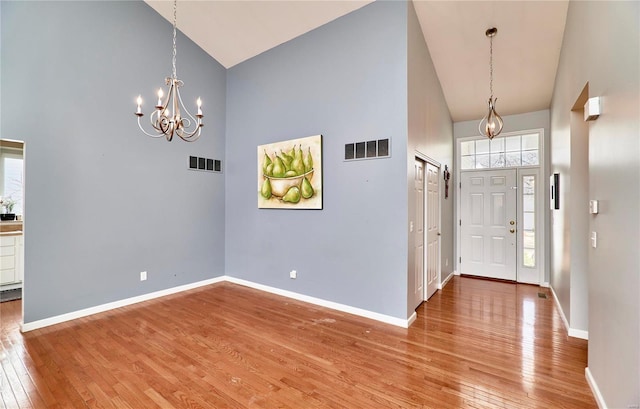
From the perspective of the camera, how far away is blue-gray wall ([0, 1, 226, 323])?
3180 millimetres

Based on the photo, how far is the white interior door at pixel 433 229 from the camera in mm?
4199

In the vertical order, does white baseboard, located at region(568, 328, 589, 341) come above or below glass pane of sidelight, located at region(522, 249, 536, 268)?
below

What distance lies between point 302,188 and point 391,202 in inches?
53.0

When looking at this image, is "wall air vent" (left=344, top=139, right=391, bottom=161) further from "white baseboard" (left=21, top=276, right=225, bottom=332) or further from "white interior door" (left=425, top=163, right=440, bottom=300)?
"white baseboard" (left=21, top=276, right=225, bottom=332)

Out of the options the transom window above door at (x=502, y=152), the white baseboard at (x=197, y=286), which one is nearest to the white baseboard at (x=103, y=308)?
the white baseboard at (x=197, y=286)

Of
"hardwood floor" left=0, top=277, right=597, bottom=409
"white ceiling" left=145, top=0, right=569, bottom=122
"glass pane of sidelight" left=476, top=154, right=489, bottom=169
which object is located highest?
"white ceiling" left=145, top=0, right=569, bottom=122

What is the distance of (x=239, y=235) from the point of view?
5.00m

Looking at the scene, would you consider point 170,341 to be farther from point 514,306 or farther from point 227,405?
point 514,306

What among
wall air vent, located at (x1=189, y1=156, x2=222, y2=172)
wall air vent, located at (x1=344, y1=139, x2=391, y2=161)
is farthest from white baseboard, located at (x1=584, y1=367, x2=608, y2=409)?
wall air vent, located at (x1=189, y1=156, x2=222, y2=172)

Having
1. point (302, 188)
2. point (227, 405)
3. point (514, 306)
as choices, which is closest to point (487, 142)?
point (514, 306)

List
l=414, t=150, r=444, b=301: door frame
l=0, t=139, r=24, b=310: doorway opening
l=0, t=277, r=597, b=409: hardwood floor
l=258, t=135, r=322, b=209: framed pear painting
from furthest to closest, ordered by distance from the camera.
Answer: l=0, t=139, r=24, b=310: doorway opening → l=258, t=135, r=322, b=209: framed pear painting → l=414, t=150, r=444, b=301: door frame → l=0, t=277, r=597, b=409: hardwood floor

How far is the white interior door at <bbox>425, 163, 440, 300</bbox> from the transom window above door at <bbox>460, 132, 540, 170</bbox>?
1425 millimetres

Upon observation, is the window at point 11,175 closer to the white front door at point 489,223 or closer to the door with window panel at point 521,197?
the white front door at point 489,223

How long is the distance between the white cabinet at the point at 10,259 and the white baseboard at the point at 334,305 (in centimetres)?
317
